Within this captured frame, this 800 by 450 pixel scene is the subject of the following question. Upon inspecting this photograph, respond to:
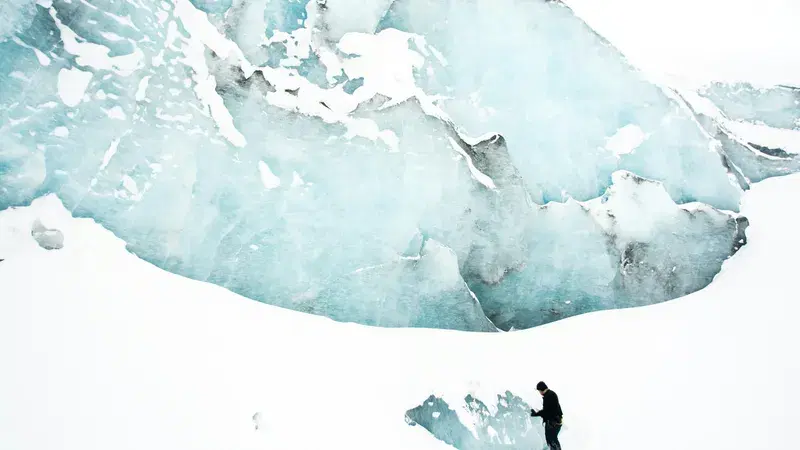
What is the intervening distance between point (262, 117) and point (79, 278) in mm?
2409

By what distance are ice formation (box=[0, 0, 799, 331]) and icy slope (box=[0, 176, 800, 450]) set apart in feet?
1.01

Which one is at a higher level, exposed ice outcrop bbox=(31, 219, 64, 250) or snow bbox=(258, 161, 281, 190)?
snow bbox=(258, 161, 281, 190)

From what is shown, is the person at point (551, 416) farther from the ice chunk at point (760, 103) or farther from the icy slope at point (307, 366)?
the ice chunk at point (760, 103)

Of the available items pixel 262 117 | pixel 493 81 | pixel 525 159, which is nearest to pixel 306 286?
pixel 262 117

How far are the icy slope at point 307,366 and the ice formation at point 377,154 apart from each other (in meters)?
0.31

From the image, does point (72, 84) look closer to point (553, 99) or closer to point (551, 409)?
point (553, 99)

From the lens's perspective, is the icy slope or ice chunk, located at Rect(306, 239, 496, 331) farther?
ice chunk, located at Rect(306, 239, 496, 331)

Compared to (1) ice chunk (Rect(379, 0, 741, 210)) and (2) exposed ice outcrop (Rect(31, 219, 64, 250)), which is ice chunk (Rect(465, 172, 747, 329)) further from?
(2) exposed ice outcrop (Rect(31, 219, 64, 250))

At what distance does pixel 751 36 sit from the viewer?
696cm

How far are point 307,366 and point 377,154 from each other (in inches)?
94.9

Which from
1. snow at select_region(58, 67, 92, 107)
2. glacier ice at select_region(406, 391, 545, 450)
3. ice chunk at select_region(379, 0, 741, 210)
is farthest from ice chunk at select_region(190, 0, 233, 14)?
glacier ice at select_region(406, 391, 545, 450)

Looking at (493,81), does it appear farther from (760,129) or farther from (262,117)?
(760,129)

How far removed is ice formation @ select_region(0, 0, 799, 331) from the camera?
5117 millimetres

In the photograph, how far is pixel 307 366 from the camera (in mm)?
4723
